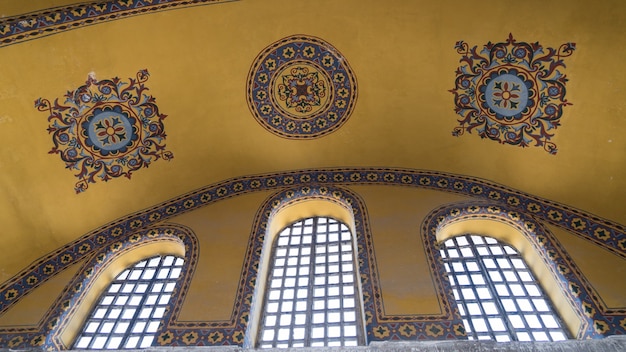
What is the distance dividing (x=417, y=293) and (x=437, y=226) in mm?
1423

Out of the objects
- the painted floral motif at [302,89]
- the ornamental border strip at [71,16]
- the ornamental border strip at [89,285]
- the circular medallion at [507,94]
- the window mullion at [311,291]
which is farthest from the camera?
the painted floral motif at [302,89]

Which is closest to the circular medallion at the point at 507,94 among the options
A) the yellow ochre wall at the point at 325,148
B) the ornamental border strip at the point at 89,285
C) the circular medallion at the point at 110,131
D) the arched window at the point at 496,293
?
the yellow ochre wall at the point at 325,148

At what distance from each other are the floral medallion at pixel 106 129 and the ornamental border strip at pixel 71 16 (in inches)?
33.3

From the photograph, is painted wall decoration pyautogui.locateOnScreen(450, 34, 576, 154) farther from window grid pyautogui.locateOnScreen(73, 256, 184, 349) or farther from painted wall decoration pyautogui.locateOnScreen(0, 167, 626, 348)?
window grid pyautogui.locateOnScreen(73, 256, 184, 349)

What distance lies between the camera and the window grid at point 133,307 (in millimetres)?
6426

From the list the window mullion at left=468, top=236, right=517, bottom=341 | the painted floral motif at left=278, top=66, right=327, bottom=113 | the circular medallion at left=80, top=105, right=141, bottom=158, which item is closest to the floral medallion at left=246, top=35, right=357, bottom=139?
the painted floral motif at left=278, top=66, right=327, bottom=113

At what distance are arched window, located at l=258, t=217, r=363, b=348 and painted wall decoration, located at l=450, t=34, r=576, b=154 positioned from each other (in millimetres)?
2685

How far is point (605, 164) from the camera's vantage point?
7059mm

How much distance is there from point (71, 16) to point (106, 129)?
1.70 m

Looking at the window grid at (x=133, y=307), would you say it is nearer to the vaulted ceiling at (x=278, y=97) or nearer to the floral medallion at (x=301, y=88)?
the vaulted ceiling at (x=278, y=97)

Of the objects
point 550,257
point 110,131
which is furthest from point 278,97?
point 550,257

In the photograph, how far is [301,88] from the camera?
26.8ft

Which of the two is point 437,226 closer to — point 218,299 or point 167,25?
point 218,299

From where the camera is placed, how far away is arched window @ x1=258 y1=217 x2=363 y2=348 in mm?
6082
